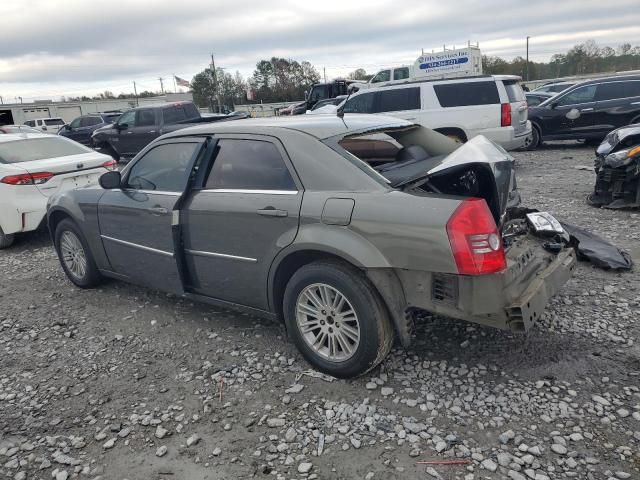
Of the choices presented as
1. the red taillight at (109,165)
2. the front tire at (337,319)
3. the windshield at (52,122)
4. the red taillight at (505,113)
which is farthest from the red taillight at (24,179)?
the windshield at (52,122)

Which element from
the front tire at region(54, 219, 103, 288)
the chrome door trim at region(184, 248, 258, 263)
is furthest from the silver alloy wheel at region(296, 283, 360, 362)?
the front tire at region(54, 219, 103, 288)

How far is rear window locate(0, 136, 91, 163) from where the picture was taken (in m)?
7.03

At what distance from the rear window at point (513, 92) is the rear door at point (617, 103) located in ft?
8.49

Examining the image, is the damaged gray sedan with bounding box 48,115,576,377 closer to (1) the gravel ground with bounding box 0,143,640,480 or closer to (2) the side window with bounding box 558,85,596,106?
(1) the gravel ground with bounding box 0,143,640,480

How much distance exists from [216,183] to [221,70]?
63997mm

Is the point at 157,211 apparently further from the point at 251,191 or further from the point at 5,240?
the point at 5,240

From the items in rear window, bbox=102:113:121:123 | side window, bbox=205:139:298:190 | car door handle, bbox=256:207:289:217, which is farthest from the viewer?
rear window, bbox=102:113:121:123

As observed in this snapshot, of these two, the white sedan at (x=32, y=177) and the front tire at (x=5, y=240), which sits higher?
the white sedan at (x=32, y=177)

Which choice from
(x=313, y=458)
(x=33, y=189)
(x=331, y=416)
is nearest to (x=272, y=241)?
(x=331, y=416)

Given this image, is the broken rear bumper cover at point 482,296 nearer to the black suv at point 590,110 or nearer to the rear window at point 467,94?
the rear window at point 467,94

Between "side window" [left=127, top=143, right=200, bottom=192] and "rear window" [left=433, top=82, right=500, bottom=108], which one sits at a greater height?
"rear window" [left=433, top=82, right=500, bottom=108]

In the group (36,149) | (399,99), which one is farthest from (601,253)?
(36,149)

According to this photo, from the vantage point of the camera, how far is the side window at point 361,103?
11.1 m

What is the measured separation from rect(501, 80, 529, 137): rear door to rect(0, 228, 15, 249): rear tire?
8.93 metres
